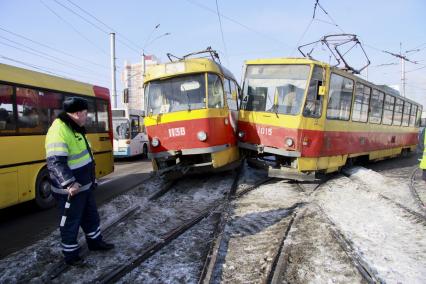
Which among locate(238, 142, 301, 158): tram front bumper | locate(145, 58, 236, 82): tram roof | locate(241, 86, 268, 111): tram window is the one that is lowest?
locate(238, 142, 301, 158): tram front bumper

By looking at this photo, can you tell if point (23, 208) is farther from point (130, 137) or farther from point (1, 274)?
point (130, 137)

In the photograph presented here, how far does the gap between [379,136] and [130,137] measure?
36.5 ft

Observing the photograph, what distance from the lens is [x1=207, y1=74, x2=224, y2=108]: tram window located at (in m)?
9.04

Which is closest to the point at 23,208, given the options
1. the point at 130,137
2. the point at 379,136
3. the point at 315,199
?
the point at 315,199

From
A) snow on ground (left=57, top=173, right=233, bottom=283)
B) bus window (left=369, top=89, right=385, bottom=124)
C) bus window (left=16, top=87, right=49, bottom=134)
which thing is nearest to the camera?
snow on ground (left=57, top=173, right=233, bottom=283)

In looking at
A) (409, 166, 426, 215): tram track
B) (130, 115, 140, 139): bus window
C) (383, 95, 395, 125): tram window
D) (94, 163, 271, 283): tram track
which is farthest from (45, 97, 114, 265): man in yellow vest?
(130, 115, 140, 139): bus window

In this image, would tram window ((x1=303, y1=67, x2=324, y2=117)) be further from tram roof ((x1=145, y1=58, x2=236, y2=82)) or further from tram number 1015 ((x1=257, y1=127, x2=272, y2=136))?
tram roof ((x1=145, y1=58, x2=236, y2=82))

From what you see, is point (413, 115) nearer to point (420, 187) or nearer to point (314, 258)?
point (420, 187)

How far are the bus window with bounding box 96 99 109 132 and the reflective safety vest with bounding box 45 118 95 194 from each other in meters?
5.46

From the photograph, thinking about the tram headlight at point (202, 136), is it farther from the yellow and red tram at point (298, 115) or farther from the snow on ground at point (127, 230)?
the yellow and red tram at point (298, 115)

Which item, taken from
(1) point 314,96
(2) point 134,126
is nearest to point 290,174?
(1) point 314,96

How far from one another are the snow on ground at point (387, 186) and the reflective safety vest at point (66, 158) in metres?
5.99

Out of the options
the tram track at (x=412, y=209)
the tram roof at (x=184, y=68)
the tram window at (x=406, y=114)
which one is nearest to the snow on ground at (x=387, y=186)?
the tram track at (x=412, y=209)

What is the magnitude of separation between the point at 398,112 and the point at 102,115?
11919 mm
